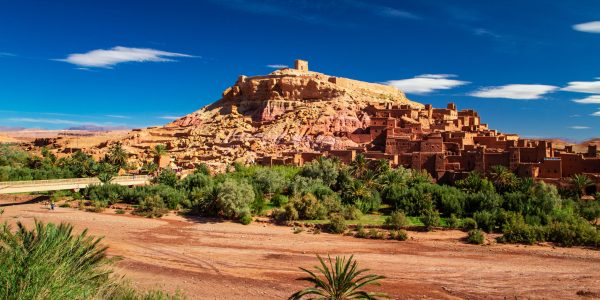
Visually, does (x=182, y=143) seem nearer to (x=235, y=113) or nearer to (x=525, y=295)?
(x=235, y=113)

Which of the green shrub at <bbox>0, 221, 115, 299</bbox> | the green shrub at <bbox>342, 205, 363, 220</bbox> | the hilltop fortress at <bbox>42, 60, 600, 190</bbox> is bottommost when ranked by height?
the green shrub at <bbox>342, 205, 363, 220</bbox>

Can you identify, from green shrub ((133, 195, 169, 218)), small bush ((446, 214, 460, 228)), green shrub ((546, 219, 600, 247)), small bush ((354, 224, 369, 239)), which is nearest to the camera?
green shrub ((546, 219, 600, 247))

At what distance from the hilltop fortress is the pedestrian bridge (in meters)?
5.89

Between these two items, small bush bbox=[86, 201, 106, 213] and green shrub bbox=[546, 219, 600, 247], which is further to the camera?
small bush bbox=[86, 201, 106, 213]

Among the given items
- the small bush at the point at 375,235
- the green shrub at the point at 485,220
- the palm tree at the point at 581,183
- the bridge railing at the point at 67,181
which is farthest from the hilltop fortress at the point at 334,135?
the small bush at the point at 375,235

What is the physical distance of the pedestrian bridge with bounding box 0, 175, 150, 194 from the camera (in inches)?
985

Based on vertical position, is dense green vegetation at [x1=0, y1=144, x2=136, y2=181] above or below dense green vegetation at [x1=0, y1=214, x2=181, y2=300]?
above

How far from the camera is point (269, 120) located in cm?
4775

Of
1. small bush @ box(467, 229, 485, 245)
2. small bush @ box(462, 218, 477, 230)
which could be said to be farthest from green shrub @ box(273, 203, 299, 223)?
small bush @ box(467, 229, 485, 245)

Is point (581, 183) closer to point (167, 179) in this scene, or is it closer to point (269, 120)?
point (167, 179)

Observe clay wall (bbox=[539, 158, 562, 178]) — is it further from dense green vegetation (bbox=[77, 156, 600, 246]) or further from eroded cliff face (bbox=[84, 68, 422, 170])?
eroded cliff face (bbox=[84, 68, 422, 170])

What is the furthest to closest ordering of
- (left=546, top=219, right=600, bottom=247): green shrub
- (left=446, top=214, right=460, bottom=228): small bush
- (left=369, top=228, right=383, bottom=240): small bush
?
(left=446, top=214, right=460, bottom=228): small bush, (left=369, top=228, right=383, bottom=240): small bush, (left=546, top=219, right=600, bottom=247): green shrub

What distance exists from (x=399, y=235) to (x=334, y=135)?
72.4ft

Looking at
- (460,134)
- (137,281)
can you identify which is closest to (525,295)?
(137,281)
